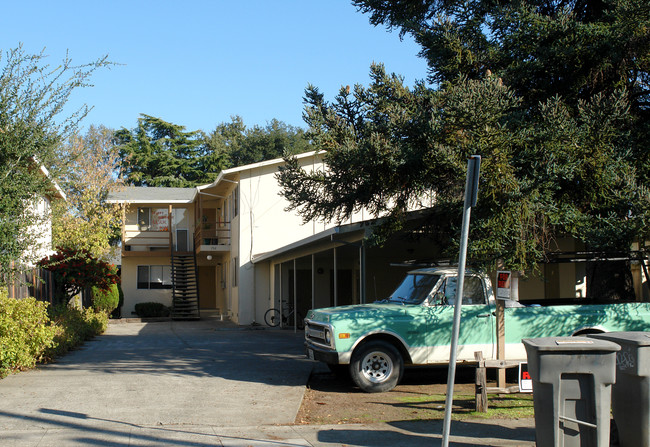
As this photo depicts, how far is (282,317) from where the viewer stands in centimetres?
2588

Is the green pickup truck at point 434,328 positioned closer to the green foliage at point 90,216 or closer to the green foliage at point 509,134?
the green foliage at point 509,134

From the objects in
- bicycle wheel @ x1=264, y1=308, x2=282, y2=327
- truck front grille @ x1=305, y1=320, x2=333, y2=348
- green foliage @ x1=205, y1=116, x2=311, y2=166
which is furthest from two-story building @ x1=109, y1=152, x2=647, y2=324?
green foliage @ x1=205, y1=116, x2=311, y2=166

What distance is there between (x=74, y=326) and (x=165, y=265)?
57.0 ft

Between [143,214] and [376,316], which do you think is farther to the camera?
[143,214]

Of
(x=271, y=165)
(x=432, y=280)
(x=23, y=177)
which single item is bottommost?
(x=432, y=280)

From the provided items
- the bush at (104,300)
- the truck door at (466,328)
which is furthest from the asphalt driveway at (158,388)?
the bush at (104,300)

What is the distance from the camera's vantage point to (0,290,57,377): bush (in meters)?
11.4

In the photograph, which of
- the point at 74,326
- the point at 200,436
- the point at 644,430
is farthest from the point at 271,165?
the point at 644,430

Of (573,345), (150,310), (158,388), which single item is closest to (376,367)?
(158,388)

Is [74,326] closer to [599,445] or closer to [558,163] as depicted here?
[558,163]

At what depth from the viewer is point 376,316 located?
10.5 metres

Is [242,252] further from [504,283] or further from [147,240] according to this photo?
[504,283]

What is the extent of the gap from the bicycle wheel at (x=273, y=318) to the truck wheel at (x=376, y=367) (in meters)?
15.2

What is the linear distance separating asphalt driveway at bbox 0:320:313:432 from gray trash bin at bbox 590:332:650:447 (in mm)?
3883
